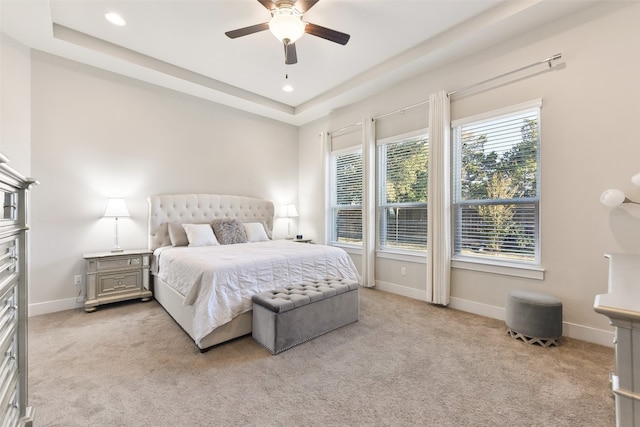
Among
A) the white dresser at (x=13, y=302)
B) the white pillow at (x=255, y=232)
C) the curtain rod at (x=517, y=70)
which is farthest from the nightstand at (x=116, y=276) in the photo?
the curtain rod at (x=517, y=70)

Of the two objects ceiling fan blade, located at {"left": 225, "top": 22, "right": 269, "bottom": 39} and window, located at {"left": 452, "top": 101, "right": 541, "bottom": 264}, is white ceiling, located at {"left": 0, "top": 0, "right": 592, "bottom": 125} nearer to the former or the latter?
ceiling fan blade, located at {"left": 225, "top": 22, "right": 269, "bottom": 39}

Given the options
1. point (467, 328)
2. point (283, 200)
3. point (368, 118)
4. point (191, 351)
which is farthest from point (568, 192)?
point (283, 200)

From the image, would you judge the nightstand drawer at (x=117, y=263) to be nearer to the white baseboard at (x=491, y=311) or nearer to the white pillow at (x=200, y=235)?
the white pillow at (x=200, y=235)

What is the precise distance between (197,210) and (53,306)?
2058 millimetres

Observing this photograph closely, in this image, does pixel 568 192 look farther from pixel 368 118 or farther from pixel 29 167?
pixel 29 167

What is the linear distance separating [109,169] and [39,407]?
2998 mm

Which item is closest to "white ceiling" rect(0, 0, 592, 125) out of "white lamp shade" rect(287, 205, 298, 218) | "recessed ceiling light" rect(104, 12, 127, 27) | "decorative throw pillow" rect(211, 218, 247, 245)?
"recessed ceiling light" rect(104, 12, 127, 27)

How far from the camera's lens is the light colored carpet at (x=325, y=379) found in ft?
5.46

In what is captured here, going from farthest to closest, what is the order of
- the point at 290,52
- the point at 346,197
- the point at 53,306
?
the point at 346,197 → the point at 53,306 → the point at 290,52

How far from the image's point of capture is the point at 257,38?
130 inches

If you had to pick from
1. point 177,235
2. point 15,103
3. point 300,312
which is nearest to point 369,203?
point 300,312

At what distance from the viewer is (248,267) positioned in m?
2.68

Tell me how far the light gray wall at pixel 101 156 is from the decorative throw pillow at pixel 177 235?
1.33 ft

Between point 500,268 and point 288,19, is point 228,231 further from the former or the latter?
point 500,268
